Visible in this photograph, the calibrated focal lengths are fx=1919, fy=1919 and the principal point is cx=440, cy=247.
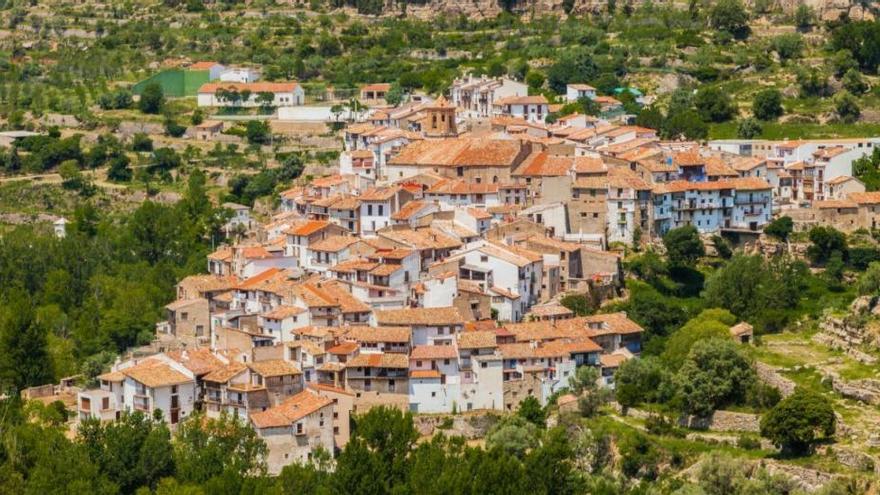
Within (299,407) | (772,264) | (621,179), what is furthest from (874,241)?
(299,407)

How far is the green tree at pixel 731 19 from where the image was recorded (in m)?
69.2

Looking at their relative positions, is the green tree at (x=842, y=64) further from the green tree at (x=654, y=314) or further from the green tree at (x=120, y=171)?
the green tree at (x=120, y=171)

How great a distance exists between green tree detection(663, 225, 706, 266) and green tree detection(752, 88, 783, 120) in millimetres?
13022

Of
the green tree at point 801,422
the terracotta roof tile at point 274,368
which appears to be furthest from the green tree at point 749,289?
the terracotta roof tile at point 274,368

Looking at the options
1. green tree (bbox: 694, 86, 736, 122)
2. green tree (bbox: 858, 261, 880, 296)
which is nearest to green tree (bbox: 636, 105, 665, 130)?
green tree (bbox: 694, 86, 736, 122)

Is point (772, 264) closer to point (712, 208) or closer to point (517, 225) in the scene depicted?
point (712, 208)

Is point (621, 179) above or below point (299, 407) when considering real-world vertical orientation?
above

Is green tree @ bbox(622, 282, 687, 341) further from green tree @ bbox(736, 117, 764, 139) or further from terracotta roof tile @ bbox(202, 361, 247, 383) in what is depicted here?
green tree @ bbox(736, 117, 764, 139)

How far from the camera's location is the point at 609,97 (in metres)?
59.8

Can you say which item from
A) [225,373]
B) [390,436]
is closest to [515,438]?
[390,436]

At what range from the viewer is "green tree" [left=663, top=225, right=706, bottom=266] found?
45.7 meters

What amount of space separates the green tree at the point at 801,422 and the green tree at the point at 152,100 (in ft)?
123

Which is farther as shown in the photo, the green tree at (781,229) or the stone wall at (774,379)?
the green tree at (781,229)

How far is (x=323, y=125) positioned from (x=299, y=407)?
27.3 metres
